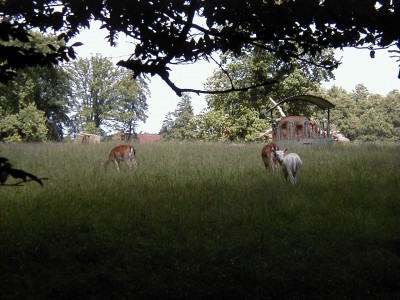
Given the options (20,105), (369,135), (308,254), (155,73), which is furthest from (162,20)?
(369,135)

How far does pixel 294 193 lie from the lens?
34.9ft

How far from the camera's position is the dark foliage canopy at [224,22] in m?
5.88

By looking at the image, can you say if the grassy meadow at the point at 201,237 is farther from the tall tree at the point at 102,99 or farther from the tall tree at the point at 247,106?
the tall tree at the point at 247,106

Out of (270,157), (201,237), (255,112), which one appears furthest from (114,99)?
(201,237)

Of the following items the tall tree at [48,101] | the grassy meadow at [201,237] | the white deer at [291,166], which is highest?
the tall tree at [48,101]

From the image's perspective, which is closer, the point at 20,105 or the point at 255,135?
the point at 20,105

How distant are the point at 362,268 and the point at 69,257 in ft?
12.1

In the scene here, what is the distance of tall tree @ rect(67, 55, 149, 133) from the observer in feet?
65.8

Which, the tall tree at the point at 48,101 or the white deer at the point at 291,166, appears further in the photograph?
the tall tree at the point at 48,101

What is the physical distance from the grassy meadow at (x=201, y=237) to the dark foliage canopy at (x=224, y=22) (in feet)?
8.00

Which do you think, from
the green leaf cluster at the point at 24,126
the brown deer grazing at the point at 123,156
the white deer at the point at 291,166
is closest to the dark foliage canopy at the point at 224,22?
the white deer at the point at 291,166

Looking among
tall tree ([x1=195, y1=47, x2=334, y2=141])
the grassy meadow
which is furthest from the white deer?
tall tree ([x1=195, y1=47, x2=334, y2=141])

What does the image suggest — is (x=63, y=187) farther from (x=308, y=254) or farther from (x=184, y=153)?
(x=184, y=153)

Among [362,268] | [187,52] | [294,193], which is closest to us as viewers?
[187,52]
